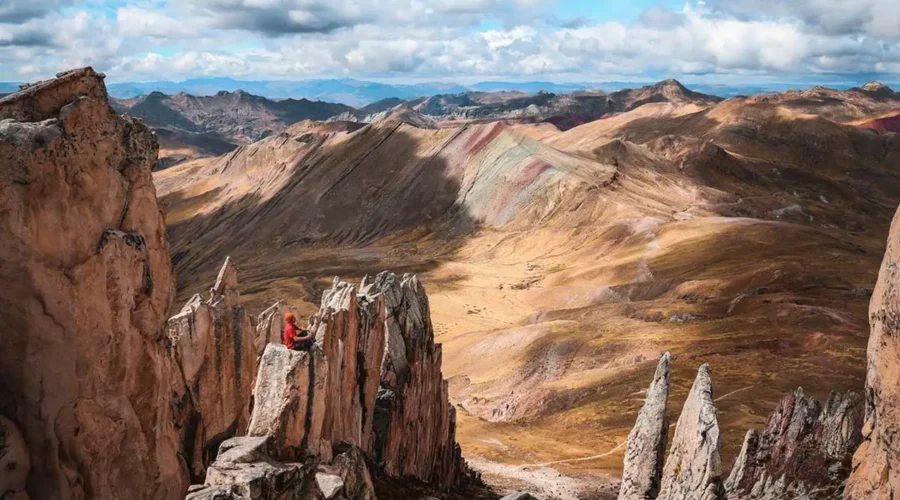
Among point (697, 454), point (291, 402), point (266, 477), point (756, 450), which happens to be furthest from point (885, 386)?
point (291, 402)

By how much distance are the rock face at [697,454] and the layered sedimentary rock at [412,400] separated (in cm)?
1001

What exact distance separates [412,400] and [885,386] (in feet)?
55.2

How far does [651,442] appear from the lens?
58.2 feet

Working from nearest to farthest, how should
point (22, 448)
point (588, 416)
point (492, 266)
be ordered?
point (22, 448)
point (588, 416)
point (492, 266)

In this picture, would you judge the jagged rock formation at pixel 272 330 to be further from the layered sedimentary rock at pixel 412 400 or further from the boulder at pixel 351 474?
the boulder at pixel 351 474

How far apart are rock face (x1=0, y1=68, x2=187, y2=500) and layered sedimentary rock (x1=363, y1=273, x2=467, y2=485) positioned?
1051cm

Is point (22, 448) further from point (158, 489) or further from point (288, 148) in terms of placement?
point (288, 148)

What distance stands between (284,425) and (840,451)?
1371 centimetres

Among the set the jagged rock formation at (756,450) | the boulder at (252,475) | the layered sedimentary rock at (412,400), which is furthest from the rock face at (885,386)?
the layered sedimentary rock at (412,400)

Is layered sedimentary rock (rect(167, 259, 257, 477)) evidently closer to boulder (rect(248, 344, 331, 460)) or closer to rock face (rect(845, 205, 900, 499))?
boulder (rect(248, 344, 331, 460))

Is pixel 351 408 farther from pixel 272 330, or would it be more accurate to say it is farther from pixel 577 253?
pixel 577 253

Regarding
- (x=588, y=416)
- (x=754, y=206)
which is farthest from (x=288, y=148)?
(x=588, y=416)

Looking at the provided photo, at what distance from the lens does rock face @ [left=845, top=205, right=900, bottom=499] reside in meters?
11.2

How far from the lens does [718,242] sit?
69.9m
